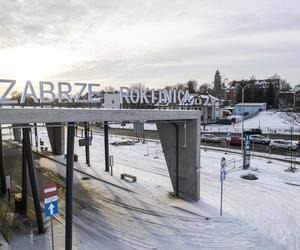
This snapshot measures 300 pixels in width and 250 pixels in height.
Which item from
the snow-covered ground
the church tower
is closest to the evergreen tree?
the snow-covered ground

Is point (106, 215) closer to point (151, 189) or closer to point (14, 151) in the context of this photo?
point (151, 189)

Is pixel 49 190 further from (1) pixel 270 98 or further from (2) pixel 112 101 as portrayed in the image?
(1) pixel 270 98

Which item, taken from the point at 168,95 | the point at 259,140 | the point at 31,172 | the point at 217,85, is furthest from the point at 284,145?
the point at 217,85

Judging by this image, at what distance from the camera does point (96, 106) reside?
13766 mm

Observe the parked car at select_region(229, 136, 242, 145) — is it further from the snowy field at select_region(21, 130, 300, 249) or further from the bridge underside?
the bridge underside

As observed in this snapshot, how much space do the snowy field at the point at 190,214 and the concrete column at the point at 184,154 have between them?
3.07ft

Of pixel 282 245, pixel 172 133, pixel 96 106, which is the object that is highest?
pixel 96 106

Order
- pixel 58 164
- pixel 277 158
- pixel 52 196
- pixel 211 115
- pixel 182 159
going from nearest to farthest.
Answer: pixel 52 196 < pixel 182 159 < pixel 58 164 < pixel 277 158 < pixel 211 115

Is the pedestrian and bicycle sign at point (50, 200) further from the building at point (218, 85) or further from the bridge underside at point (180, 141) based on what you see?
the building at point (218, 85)

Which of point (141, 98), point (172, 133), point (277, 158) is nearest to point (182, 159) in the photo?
point (172, 133)

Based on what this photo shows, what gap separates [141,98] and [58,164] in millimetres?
15743

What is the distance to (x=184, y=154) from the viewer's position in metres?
17.5

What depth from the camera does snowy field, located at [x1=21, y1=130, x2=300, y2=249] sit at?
12422mm

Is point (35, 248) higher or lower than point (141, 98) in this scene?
lower
